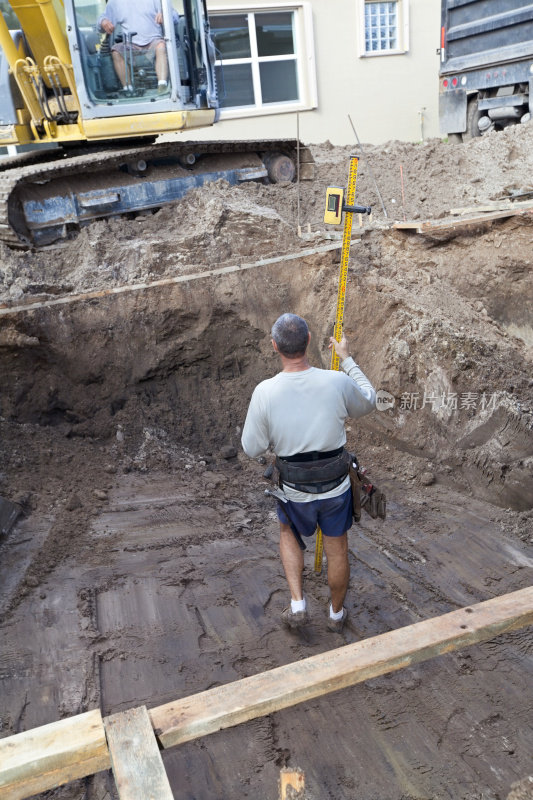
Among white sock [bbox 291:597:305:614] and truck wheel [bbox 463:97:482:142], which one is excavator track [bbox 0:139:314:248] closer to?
truck wheel [bbox 463:97:482:142]

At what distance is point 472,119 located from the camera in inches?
430

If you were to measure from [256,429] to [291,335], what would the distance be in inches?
20.8

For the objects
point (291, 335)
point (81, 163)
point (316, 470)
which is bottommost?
point (316, 470)

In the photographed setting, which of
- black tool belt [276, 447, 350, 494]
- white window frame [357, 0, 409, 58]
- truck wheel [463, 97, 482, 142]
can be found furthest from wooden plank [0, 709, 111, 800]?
white window frame [357, 0, 409, 58]

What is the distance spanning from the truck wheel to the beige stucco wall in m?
4.40

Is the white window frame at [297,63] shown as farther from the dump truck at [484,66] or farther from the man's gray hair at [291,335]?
the man's gray hair at [291,335]

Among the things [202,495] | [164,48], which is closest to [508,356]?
[202,495]

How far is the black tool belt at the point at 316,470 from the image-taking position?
338cm

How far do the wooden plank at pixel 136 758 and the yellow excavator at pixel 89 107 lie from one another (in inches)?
245

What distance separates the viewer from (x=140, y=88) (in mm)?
7785

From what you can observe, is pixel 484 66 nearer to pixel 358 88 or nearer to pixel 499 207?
pixel 499 207

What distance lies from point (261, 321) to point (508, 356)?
2398 millimetres

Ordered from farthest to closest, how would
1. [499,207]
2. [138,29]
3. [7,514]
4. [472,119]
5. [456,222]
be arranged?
[472,119], [138,29], [499,207], [456,222], [7,514]

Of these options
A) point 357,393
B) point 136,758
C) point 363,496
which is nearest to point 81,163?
point 357,393
